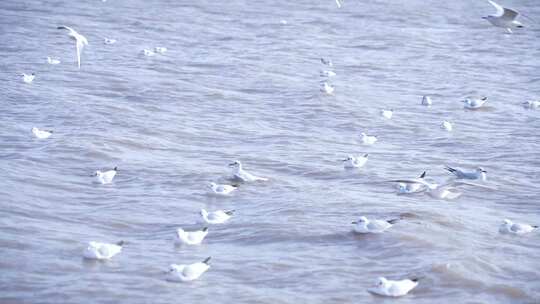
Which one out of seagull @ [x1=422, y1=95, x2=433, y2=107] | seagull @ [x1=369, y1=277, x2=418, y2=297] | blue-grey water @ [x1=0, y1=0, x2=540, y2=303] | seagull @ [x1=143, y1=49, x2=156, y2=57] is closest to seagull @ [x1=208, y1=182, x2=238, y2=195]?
blue-grey water @ [x1=0, y1=0, x2=540, y2=303]

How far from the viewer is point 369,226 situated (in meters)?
9.36

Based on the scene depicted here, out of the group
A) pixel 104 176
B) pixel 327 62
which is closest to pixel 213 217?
pixel 104 176

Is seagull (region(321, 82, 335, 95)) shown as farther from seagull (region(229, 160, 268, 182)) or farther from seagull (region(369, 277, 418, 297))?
seagull (region(369, 277, 418, 297))

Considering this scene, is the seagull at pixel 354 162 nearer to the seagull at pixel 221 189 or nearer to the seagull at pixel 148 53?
the seagull at pixel 221 189

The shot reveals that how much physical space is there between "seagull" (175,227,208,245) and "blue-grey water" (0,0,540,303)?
4.8 inches

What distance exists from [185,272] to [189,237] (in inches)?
47.7

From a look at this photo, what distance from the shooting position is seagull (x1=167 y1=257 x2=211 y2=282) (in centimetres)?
787

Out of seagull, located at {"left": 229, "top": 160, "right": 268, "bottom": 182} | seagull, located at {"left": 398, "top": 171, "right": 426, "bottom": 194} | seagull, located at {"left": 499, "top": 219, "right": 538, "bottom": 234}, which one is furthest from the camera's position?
seagull, located at {"left": 229, "top": 160, "right": 268, "bottom": 182}

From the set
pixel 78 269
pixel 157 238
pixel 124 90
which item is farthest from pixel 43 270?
pixel 124 90

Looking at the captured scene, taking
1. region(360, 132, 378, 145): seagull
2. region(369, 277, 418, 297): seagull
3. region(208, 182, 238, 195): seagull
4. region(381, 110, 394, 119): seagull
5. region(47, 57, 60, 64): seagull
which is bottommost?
region(369, 277, 418, 297): seagull

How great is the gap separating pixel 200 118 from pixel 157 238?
622 centimetres

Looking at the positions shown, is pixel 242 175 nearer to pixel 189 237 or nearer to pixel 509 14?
pixel 189 237

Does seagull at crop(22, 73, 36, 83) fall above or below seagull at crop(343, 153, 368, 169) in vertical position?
above

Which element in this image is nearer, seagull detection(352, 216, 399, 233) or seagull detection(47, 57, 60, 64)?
seagull detection(352, 216, 399, 233)
